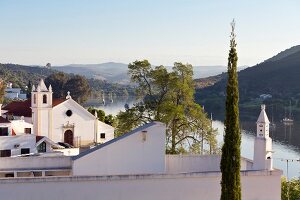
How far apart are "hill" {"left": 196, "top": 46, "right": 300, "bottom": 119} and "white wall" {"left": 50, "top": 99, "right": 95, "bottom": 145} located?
70.4 meters

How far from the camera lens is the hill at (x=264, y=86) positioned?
114312 millimetres

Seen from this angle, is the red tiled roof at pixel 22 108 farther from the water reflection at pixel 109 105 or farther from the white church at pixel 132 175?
the water reflection at pixel 109 105

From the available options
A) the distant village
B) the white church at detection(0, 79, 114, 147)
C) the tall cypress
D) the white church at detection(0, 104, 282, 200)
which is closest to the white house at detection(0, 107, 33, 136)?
the white church at detection(0, 79, 114, 147)

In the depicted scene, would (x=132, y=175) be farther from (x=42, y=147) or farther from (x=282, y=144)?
(x=282, y=144)

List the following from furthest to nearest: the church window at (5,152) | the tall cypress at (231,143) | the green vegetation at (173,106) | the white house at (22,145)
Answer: the white house at (22,145), the church window at (5,152), the green vegetation at (173,106), the tall cypress at (231,143)

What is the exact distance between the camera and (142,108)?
2681 cm

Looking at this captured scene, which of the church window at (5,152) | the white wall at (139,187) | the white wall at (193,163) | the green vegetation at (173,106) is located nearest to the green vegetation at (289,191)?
the green vegetation at (173,106)

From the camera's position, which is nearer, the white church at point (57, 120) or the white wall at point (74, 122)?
the white church at point (57, 120)

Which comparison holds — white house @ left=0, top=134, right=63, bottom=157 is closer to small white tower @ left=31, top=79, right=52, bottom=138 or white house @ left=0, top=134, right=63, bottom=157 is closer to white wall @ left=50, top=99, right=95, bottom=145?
small white tower @ left=31, top=79, right=52, bottom=138

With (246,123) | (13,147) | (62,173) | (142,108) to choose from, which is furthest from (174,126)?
(246,123)

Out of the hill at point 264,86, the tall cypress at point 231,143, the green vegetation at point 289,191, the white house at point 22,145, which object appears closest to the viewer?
the tall cypress at point 231,143

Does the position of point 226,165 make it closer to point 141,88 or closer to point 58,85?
point 141,88

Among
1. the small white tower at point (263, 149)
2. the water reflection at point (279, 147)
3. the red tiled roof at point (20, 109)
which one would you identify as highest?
the red tiled roof at point (20, 109)

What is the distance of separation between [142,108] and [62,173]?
469 inches
